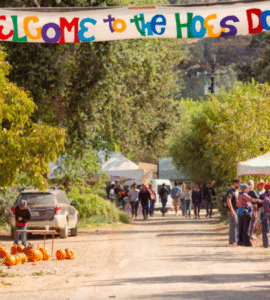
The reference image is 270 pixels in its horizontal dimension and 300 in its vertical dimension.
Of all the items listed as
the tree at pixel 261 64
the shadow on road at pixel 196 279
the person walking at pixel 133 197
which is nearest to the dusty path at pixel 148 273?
the shadow on road at pixel 196 279

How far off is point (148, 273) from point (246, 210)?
22.3 ft

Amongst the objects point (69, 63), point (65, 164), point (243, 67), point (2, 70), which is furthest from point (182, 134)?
point (2, 70)

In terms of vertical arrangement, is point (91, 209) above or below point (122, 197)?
below

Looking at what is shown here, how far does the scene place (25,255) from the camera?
575 inches

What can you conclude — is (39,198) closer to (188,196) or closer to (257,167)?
(257,167)

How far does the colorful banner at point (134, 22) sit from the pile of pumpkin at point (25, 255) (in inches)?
189

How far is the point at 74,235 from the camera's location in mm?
23250

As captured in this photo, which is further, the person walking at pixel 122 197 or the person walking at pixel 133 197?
the person walking at pixel 122 197

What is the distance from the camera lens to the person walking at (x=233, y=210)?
19.1 m

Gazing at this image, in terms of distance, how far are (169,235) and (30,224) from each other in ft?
15.5

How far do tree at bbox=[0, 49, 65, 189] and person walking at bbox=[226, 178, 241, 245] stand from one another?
5326mm

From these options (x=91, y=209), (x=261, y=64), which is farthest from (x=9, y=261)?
(x=261, y=64)

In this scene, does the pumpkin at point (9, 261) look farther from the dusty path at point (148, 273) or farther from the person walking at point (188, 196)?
the person walking at point (188, 196)

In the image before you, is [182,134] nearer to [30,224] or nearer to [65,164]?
[65,164]
